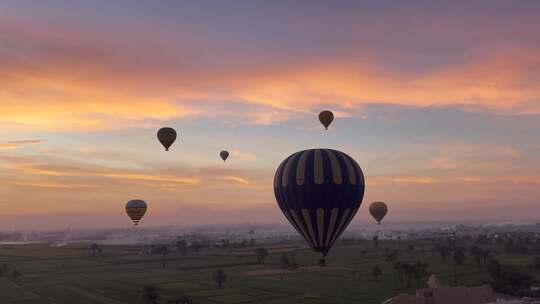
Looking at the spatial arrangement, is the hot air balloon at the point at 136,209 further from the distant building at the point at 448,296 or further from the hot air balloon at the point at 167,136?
the distant building at the point at 448,296

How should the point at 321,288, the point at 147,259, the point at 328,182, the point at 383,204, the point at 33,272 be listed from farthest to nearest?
1. the point at 147,259
2. the point at 33,272
3. the point at 383,204
4. the point at 321,288
5. the point at 328,182

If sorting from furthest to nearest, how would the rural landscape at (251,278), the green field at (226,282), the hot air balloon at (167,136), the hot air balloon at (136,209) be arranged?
the hot air balloon at (136,209), the green field at (226,282), the rural landscape at (251,278), the hot air balloon at (167,136)

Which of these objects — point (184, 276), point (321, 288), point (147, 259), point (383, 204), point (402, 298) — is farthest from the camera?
point (147, 259)

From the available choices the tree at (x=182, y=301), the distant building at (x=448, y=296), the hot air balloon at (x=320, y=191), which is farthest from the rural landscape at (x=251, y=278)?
the hot air balloon at (x=320, y=191)

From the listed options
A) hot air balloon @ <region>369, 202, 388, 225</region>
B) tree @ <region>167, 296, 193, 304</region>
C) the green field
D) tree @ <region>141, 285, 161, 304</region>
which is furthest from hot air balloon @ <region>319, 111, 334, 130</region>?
hot air balloon @ <region>369, 202, 388, 225</region>

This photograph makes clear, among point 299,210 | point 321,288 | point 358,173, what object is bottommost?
point 321,288

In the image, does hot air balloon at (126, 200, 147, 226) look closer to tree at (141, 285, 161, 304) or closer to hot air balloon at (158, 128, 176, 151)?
tree at (141, 285, 161, 304)

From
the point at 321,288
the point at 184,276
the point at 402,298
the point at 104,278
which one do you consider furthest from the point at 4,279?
the point at 402,298

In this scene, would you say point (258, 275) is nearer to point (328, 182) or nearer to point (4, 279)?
point (4, 279)
